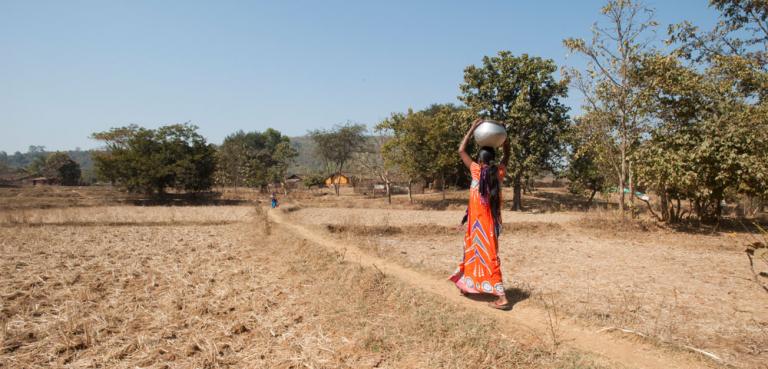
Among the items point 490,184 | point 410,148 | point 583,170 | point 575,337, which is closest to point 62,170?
point 410,148

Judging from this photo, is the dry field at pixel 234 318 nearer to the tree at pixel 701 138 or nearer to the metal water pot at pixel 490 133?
the metal water pot at pixel 490 133

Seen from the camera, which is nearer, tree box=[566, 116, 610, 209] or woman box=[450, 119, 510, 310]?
woman box=[450, 119, 510, 310]

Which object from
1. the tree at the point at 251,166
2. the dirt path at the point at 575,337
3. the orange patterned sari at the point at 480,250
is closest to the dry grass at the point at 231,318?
the dirt path at the point at 575,337

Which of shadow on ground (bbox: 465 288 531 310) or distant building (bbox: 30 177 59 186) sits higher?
distant building (bbox: 30 177 59 186)

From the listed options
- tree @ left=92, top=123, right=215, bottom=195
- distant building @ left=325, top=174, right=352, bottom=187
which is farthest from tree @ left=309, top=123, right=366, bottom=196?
tree @ left=92, top=123, right=215, bottom=195

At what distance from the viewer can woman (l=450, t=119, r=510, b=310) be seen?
548 centimetres

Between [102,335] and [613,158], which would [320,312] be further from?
[613,158]

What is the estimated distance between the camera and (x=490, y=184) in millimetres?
5562

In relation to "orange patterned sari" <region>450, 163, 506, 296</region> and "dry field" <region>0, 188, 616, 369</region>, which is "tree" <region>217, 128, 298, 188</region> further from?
"orange patterned sari" <region>450, 163, 506, 296</region>

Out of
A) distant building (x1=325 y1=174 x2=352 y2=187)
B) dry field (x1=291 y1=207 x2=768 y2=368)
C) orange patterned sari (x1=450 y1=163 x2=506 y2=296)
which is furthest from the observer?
distant building (x1=325 y1=174 x2=352 y2=187)

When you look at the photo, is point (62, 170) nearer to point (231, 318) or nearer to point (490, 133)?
point (231, 318)

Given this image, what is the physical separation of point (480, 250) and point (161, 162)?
34.7 meters

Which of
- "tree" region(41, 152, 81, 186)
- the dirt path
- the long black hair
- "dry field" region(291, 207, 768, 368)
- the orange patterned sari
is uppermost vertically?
"tree" region(41, 152, 81, 186)

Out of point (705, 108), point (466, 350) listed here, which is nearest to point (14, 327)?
point (466, 350)
